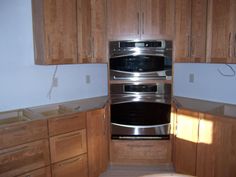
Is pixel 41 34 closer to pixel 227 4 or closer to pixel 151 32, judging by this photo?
pixel 151 32

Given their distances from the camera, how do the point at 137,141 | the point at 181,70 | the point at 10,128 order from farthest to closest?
the point at 181,70 → the point at 137,141 → the point at 10,128

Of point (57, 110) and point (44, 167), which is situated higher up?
point (57, 110)

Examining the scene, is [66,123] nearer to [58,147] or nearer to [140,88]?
[58,147]

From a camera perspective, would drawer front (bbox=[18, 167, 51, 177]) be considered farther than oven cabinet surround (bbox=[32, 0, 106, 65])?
No

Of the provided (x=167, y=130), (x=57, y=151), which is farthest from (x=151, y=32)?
(x=57, y=151)

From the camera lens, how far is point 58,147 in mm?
2377

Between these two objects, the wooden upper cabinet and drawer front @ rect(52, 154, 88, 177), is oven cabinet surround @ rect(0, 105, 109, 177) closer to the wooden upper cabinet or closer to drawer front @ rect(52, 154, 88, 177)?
drawer front @ rect(52, 154, 88, 177)

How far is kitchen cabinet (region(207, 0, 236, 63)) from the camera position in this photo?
236 cm

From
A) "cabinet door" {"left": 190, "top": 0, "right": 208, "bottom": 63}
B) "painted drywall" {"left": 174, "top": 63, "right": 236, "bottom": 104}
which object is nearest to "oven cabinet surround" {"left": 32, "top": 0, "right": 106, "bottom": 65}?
"cabinet door" {"left": 190, "top": 0, "right": 208, "bottom": 63}

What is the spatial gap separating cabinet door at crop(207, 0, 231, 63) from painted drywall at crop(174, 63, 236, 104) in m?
0.37

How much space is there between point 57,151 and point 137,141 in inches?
40.6

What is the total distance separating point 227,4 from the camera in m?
2.37

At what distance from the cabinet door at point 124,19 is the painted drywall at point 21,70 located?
2.49 ft

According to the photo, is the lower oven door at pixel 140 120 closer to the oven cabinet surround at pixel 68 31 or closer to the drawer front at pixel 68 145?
the drawer front at pixel 68 145
